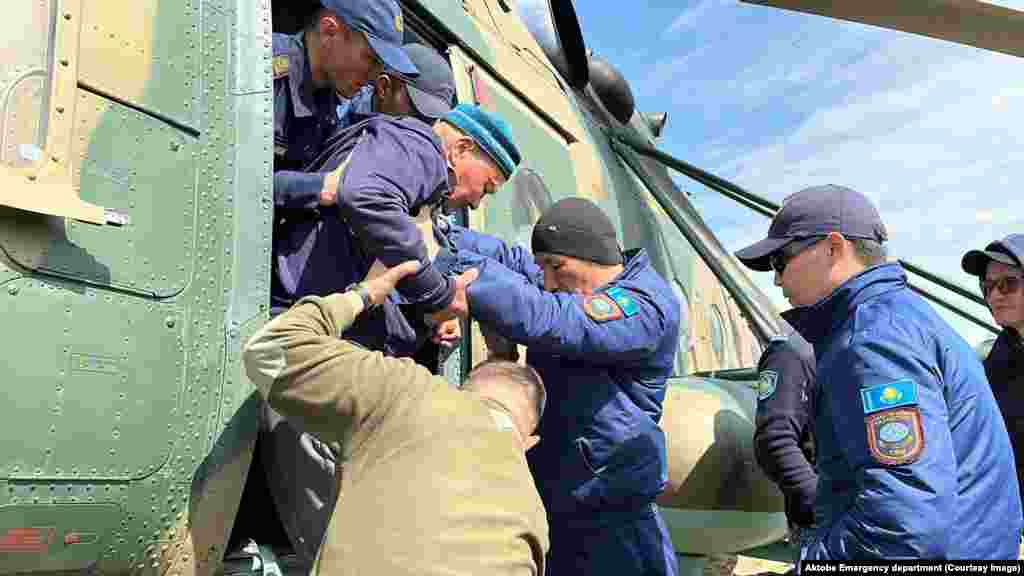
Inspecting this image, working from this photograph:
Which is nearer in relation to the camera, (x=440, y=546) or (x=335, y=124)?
(x=440, y=546)

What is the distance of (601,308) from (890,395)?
0.88 m

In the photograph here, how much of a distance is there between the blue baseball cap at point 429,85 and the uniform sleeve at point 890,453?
1.49 meters

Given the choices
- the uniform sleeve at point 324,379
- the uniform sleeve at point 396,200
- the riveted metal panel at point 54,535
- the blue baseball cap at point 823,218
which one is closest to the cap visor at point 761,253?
the blue baseball cap at point 823,218

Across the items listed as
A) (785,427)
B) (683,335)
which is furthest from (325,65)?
(683,335)

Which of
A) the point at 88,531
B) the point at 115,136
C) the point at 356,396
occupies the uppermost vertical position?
the point at 115,136

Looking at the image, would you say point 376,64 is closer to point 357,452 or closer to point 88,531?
point 357,452

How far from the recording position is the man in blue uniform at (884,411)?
5.89ft

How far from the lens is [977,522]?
1897mm

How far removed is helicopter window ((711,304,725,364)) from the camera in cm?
603

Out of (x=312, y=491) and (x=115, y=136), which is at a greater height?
(x=115, y=136)

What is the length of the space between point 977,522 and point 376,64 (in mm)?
1873

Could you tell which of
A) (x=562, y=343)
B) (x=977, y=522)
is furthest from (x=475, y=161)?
(x=977, y=522)

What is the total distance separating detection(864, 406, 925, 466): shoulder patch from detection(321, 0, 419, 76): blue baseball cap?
1.47 m

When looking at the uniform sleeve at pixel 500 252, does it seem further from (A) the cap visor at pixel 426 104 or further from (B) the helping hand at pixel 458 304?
(B) the helping hand at pixel 458 304
